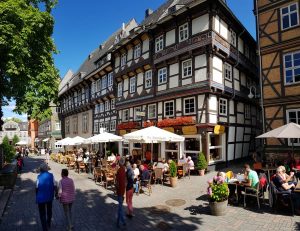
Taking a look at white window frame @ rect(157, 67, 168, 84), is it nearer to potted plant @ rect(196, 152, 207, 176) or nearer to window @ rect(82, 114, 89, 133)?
potted plant @ rect(196, 152, 207, 176)

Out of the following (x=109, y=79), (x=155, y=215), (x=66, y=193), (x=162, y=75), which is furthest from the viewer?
(x=109, y=79)

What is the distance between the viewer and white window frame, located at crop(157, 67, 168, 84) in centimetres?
2195

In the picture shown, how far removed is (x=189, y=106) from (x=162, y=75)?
410 cm

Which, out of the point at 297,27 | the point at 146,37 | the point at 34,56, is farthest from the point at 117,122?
the point at 297,27

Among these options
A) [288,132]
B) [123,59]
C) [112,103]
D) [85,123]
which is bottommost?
[288,132]

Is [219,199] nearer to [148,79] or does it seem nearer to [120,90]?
[148,79]

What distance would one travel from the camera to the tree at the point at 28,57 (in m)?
13.8

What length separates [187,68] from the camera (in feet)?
66.0

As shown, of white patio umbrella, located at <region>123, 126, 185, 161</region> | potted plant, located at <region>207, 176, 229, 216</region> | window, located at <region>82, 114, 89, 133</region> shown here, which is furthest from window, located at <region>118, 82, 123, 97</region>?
potted plant, located at <region>207, 176, 229, 216</region>

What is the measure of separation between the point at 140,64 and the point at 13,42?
1272 centimetres

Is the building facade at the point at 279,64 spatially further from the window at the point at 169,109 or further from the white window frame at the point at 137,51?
the white window frame at the point at 137,51

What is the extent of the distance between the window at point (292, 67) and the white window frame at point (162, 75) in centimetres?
863

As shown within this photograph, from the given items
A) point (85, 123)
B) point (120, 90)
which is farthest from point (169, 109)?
point (85, 123)

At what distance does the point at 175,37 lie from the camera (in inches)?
833
